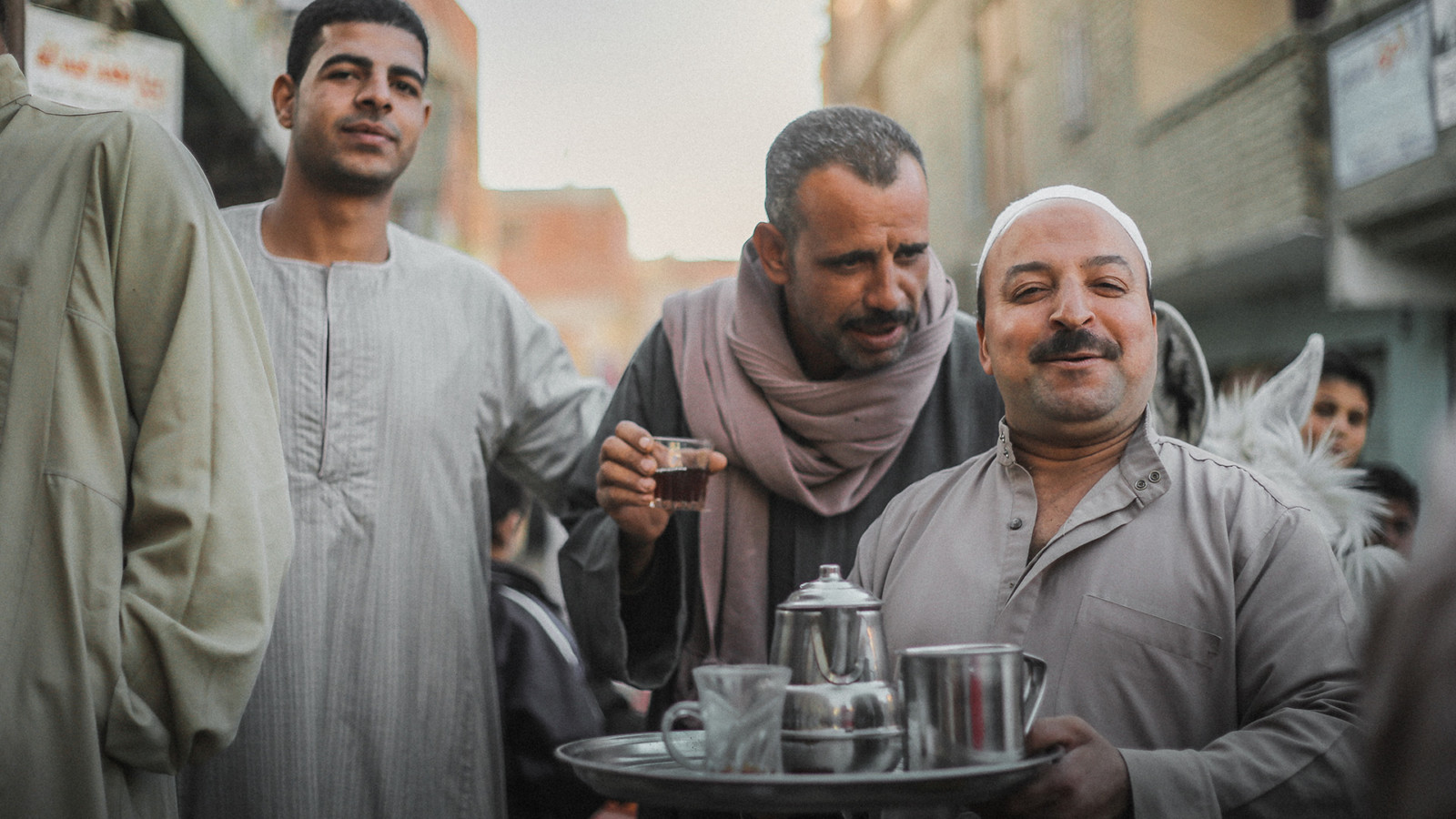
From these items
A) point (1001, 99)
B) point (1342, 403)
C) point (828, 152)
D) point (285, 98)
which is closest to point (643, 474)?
point (828, 152)

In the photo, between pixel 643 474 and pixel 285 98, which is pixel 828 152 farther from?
pixel 285 98

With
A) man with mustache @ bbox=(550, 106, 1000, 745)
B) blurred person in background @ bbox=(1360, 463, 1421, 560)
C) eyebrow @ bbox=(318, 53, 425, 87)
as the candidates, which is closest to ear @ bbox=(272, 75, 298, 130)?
eyebrow @ bbox=(318, 53, 425, 87)

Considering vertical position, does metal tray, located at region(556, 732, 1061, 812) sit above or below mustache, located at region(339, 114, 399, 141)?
below

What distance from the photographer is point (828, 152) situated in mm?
2447

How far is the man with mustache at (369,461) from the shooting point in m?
2.41

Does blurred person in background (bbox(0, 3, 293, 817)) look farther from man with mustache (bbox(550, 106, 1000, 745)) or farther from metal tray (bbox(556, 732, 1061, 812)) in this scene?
man with mustache (bbox(550, 106, 1000, 745))

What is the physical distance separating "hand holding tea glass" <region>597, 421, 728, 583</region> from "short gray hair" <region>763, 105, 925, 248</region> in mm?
593

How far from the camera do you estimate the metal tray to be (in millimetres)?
1263

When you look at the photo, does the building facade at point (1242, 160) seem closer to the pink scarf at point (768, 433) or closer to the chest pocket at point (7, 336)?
the pink scarf at point (768, 433)

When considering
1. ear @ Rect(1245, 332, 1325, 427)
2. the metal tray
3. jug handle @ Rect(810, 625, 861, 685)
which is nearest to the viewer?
the metal tray

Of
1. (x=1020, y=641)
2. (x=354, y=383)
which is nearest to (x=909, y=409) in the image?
(x=1020, y=641)

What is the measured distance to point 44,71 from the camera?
412 cm

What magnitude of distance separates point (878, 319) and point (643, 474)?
0.59 meters

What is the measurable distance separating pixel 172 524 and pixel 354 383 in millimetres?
1007
